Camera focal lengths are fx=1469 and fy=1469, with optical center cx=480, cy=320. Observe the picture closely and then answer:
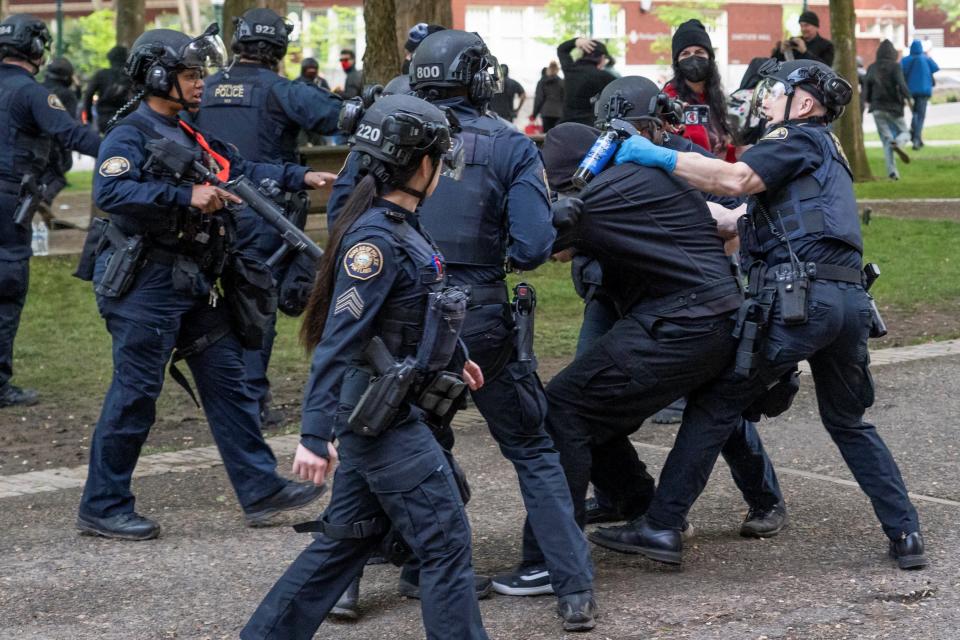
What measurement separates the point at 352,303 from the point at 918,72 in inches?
958

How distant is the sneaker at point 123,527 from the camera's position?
573 centimetres

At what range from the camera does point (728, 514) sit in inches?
235

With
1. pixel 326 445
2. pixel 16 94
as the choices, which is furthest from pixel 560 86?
pixel 326 445

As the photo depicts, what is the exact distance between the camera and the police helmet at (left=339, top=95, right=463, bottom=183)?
4020mm

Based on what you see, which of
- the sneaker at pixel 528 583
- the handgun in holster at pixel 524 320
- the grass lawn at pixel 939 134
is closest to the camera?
the handgun in holster at pixel 524 320

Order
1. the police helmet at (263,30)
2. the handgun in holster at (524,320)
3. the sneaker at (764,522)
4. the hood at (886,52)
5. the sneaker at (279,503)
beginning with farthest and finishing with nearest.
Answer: the hood at (886,52) < the police helmet at (263,30) < the sneaker at (279,503) < the sneaker at (764,522) < the handgun in holster at (524,320)

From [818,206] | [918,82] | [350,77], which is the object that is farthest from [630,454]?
[918,82]

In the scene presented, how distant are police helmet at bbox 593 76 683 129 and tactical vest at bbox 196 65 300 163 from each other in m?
2.35

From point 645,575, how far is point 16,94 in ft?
14.8

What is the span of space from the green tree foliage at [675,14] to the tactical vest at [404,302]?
46.5 meters

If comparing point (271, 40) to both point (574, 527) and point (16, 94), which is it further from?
point (574, 527)

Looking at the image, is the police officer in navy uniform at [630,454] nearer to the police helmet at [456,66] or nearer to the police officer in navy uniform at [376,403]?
the police helmet at [456,66]

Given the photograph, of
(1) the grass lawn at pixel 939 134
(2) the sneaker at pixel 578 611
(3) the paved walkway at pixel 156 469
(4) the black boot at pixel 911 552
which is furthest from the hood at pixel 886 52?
(2) the sneaker at pixel 578 611

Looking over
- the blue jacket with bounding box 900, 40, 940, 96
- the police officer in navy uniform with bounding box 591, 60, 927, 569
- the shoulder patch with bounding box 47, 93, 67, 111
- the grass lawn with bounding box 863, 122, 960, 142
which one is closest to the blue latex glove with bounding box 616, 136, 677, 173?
the police officer in navy uniform with bounding box 591, 60, 927, 569
